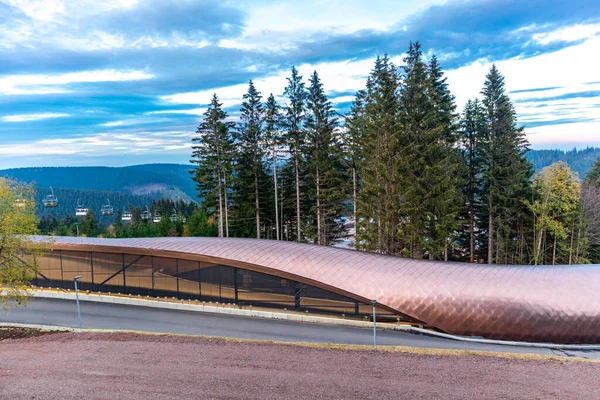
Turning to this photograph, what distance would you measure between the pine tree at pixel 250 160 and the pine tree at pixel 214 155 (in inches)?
56.0

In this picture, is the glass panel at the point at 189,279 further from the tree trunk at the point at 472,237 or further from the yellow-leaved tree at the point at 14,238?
the tree trunk at the point at 472,237

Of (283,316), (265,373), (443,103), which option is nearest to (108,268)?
(283,316)

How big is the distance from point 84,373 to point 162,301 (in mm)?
9109

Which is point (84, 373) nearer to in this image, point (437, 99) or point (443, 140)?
point (443, 140)

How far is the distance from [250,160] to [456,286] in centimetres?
2517

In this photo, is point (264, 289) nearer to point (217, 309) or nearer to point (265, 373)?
point (217, 309)

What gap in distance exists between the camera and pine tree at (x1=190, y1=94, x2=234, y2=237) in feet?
114

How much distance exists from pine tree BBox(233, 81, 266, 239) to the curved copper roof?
1747 centimetres

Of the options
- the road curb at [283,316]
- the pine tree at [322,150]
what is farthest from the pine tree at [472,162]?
the road curb at [283,316]

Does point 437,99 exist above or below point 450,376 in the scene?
above

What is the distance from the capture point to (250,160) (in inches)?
1462

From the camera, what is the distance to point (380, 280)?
16.6 meters

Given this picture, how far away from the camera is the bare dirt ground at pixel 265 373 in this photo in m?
9.51

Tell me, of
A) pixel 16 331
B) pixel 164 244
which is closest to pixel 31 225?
pixel 16 331
